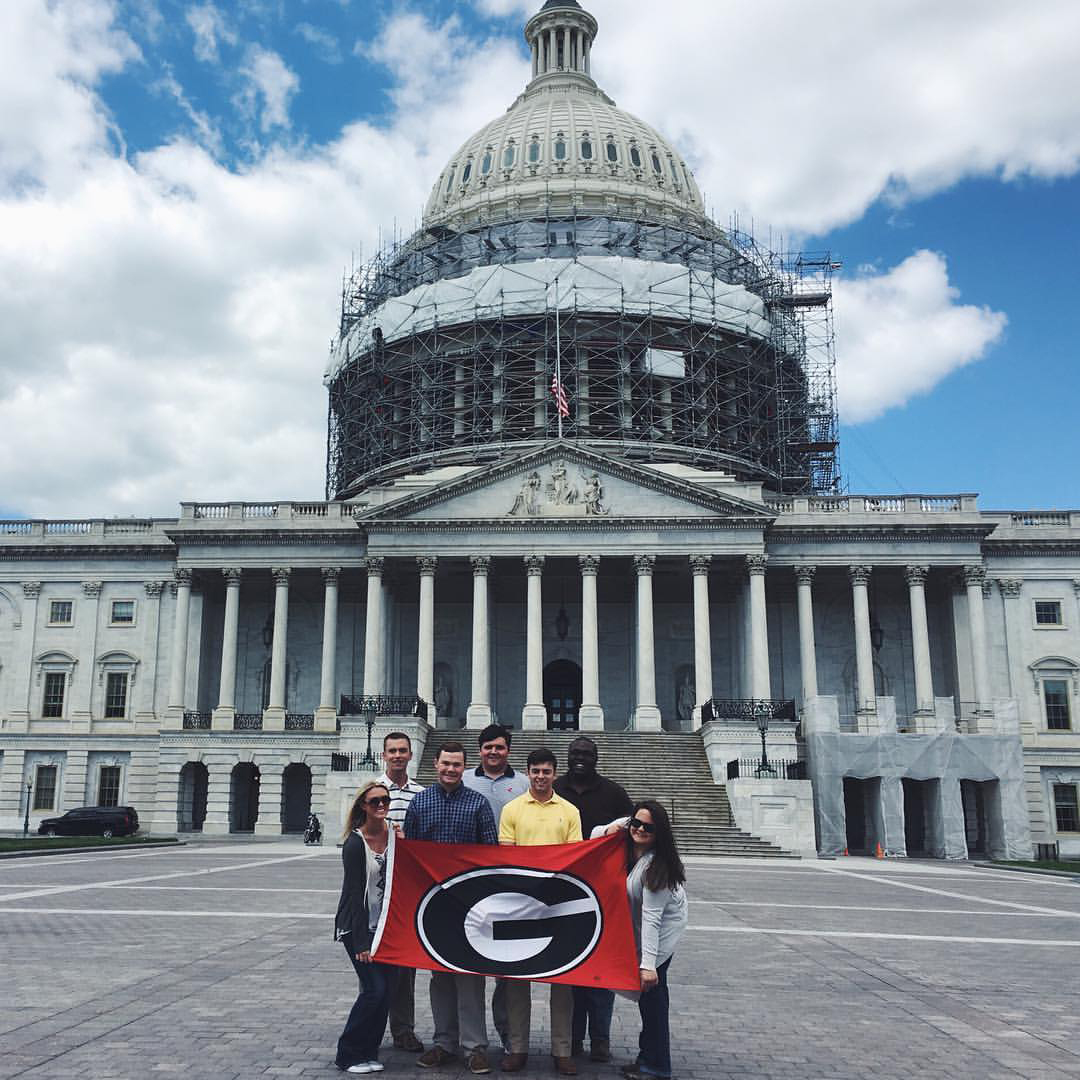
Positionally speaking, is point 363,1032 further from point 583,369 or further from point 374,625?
point 583,369

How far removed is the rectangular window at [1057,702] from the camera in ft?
193

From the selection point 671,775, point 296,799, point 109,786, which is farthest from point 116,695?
point 671,775

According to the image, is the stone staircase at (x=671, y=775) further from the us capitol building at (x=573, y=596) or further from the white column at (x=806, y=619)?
the white column at (x=806, y=619)

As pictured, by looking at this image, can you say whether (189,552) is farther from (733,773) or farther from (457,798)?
(457,798)

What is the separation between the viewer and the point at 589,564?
5662 cm

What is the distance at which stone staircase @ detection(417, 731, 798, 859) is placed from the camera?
1682 inches

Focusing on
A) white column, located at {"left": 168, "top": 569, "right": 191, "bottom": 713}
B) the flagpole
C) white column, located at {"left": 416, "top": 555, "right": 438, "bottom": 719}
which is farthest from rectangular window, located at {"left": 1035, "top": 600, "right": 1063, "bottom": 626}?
white column, located at {"left": 168, "top": 569, "right": 191, "bottom": 713}

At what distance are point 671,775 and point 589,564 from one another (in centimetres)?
1181

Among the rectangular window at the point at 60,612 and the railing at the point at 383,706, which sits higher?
the rectangular window at the point at 60,612

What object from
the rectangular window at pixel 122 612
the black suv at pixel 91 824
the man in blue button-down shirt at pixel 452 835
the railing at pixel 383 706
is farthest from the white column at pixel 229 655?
the man in blue button-down shirt at pixel 452 835

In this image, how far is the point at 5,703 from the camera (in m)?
62.6

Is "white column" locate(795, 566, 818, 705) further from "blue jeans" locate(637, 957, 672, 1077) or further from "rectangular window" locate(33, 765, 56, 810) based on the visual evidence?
"blue jeans" locate(637, 957, 672, 1077)

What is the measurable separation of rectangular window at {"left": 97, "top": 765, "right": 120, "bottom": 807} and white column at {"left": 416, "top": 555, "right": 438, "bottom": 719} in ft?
54.1

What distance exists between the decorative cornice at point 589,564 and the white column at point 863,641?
40.4 ft
